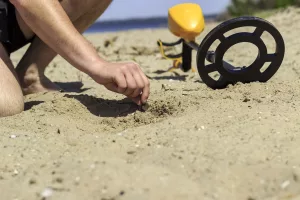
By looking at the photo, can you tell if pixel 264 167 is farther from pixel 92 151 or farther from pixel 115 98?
pixel 115 98

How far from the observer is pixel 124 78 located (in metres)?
1.93

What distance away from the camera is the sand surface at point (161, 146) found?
1.33m

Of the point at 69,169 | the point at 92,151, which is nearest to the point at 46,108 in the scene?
the point at 92,151

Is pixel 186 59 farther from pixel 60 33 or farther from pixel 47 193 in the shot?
pixel 47 193

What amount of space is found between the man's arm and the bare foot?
0.60m

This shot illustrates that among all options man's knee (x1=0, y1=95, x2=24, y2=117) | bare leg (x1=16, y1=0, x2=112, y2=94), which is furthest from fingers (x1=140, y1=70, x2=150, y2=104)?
bare leg (x1=16, y1=0, x2=112, y2=94)

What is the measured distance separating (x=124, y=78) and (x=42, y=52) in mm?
980

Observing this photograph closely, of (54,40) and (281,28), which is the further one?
(281,28)

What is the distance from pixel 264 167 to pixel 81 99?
1.06 meters

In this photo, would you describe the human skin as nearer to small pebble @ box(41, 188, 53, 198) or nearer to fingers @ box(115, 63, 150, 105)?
fingers @ box(115, 63, 150, 105)

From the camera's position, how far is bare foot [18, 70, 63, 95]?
2701mm

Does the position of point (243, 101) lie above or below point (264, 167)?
below

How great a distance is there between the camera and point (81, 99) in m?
2.25

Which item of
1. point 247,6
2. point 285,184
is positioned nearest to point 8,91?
point 285,184
